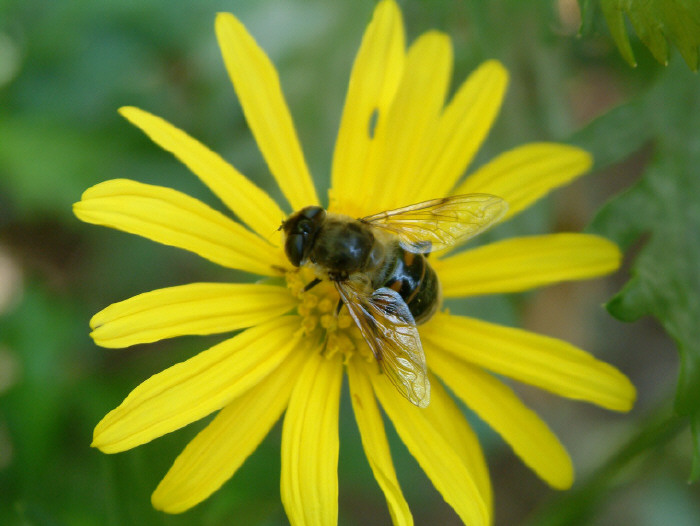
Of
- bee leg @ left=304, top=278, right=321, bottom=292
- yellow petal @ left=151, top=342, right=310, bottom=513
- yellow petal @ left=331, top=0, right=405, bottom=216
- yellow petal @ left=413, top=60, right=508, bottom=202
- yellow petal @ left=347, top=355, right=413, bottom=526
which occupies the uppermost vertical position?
yellow petal @ left=331, top=0, right=405, bottom=216

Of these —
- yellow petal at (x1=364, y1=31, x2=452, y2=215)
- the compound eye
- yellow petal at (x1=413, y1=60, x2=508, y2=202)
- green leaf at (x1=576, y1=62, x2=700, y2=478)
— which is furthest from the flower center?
green leaf at (x1=576, y1=62, x2=700, y2=478)

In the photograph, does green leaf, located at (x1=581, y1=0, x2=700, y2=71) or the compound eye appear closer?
green leaf, located at (x1=581, y1=0, x2=700, y2=71)

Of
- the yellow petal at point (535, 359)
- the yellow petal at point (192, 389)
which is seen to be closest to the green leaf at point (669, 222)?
the yellow petal at point (535, 359)

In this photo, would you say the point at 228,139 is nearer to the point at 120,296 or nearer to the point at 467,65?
the point at 120,296

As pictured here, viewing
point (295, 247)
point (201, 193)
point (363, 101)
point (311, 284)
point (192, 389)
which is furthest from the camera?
point (201, 193)

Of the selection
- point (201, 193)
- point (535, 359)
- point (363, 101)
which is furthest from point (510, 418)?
point (201, 193)

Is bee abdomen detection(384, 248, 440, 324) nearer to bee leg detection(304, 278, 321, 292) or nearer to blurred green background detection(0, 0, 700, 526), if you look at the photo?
bee leg detection(304, 278, 321, 292)

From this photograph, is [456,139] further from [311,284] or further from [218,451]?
[218,451]
